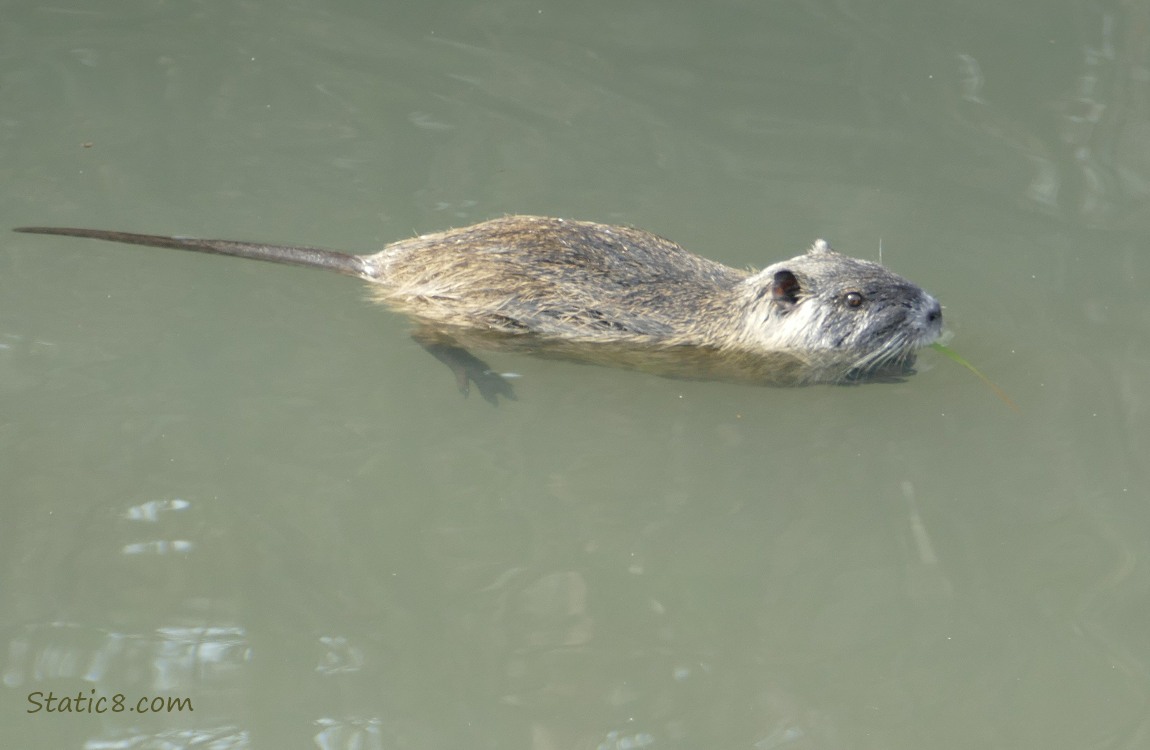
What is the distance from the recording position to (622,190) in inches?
185

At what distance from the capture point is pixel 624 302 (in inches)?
147

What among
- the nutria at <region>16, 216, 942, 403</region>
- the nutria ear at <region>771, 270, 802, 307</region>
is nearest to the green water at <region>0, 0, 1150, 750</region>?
the nutria at <region>16, 216, 942, 403</region>

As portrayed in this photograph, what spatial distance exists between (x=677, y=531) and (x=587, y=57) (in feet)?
9.11

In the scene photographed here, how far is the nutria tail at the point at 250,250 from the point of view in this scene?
151 inches

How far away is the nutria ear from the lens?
12.4 feet

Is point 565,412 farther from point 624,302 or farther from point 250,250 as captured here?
point 250,250

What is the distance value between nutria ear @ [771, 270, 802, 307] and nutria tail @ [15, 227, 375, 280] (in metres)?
1.39

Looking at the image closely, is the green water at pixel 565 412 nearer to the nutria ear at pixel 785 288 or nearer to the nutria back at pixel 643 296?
the nutria back at pixel 643 296

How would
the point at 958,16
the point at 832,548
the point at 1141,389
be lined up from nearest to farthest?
1. the point at 832,548
2. the point at 1141,389
3. the point at 958,16

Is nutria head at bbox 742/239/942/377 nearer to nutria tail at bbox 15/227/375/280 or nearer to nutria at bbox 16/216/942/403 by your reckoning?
nutria at bbox 16/216/942/403

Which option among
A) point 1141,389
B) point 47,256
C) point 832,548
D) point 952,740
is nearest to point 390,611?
point 832,548

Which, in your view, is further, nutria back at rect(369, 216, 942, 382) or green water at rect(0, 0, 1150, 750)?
nutria back at rect(369, 216, 942, 382)

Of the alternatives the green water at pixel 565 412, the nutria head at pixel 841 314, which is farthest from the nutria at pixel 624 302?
the green water at pixel 565 412

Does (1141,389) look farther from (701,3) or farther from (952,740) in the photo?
(701,3)
